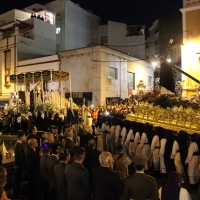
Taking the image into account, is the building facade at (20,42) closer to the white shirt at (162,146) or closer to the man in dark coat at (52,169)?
the white shirt at (162,146)

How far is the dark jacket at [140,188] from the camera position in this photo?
3613mm

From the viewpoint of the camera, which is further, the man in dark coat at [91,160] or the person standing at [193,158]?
the person standing at [193,158]

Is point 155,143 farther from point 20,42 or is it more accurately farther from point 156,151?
point 20,42

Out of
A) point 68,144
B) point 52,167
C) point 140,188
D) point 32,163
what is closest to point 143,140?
point 68,144

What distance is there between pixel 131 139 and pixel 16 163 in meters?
4.01

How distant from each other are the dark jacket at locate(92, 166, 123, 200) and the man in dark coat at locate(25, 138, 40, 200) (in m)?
2.61

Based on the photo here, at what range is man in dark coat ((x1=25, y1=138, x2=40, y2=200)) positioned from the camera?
246 inches

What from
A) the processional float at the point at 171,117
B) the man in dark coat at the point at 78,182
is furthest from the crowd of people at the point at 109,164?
the processional float at the point at 171,117

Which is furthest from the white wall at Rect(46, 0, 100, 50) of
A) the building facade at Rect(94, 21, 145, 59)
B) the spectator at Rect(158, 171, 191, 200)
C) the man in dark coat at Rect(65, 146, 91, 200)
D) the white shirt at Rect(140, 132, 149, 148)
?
the spectator at Rect(158, 171, 191, 200)

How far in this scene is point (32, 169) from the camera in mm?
6266

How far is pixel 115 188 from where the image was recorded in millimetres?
4133

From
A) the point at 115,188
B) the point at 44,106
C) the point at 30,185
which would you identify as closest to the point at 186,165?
the point at 115,188

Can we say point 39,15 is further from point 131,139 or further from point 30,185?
point 30,185

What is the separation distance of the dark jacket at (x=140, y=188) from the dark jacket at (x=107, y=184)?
438 mm
